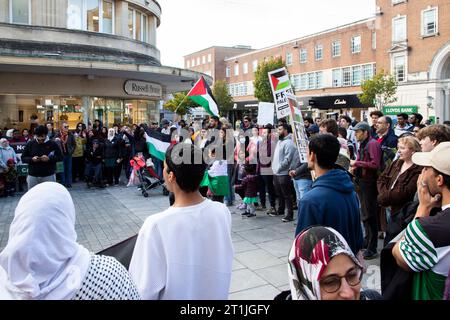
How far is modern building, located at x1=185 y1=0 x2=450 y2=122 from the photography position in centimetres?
3281

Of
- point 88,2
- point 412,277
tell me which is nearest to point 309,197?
point 412,277

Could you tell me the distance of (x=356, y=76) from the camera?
41.7m

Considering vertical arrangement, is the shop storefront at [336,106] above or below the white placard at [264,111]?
above

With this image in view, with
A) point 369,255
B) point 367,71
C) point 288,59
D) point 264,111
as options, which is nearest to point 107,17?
point 264,111

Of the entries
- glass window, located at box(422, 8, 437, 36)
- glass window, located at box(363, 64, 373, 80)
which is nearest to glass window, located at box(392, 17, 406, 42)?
glass window, located at box(422, 8, 437, 36)

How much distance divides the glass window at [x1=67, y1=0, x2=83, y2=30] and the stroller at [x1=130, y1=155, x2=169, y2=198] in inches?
403

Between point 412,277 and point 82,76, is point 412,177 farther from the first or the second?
point 82,76

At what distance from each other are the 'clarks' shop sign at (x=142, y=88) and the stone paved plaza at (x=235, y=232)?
8790mm

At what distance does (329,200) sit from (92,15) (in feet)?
63.2

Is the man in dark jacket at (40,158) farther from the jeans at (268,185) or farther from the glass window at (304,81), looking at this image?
the glass window at (304,81)

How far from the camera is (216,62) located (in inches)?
2753

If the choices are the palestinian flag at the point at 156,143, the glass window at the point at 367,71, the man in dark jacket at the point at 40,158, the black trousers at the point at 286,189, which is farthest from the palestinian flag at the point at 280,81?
the glass window at the point at 367,71

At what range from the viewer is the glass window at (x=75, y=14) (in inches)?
725

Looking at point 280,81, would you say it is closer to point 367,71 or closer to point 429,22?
point 429,22
